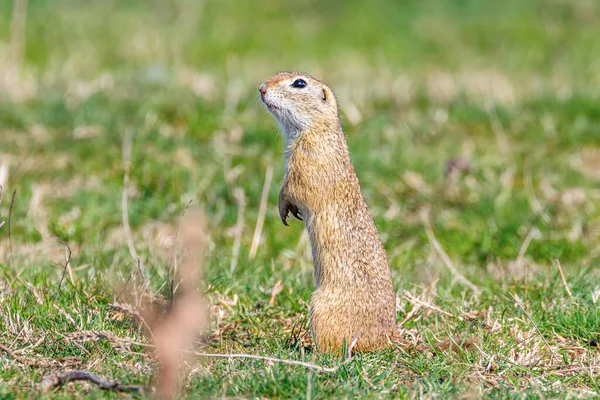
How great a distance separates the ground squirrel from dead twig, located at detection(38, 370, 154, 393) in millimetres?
968

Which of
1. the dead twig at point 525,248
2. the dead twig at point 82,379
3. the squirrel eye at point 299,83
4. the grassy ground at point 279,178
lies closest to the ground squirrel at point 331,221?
the squirrel eye at point 299,83

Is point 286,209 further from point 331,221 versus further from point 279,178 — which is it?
point 279,178

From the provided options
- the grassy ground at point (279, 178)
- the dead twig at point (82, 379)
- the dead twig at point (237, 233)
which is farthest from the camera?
the dead twig at point (237, 233)

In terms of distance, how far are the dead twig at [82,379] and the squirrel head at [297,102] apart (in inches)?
63.3

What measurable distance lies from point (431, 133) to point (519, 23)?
495cm

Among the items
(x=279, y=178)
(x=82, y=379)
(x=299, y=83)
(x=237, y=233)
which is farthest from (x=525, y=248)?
(x=82, y=379)

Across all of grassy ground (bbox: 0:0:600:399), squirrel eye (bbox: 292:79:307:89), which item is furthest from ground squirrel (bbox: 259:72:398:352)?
grassy ground (bbox: 0:0:600:399)

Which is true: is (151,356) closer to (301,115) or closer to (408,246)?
(301,115)

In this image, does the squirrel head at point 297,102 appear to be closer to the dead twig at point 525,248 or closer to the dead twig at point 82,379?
the dead twig at point 525,248

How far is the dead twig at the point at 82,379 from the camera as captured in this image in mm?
3264

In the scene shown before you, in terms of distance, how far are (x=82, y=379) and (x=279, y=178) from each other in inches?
138

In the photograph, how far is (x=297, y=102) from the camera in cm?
444

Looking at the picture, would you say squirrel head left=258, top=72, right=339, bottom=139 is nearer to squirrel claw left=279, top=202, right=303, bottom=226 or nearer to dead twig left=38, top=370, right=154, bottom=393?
squirrel claw left=279, top=202, right=303, bottom=226

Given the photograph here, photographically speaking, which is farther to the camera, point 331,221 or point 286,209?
point 286,209
